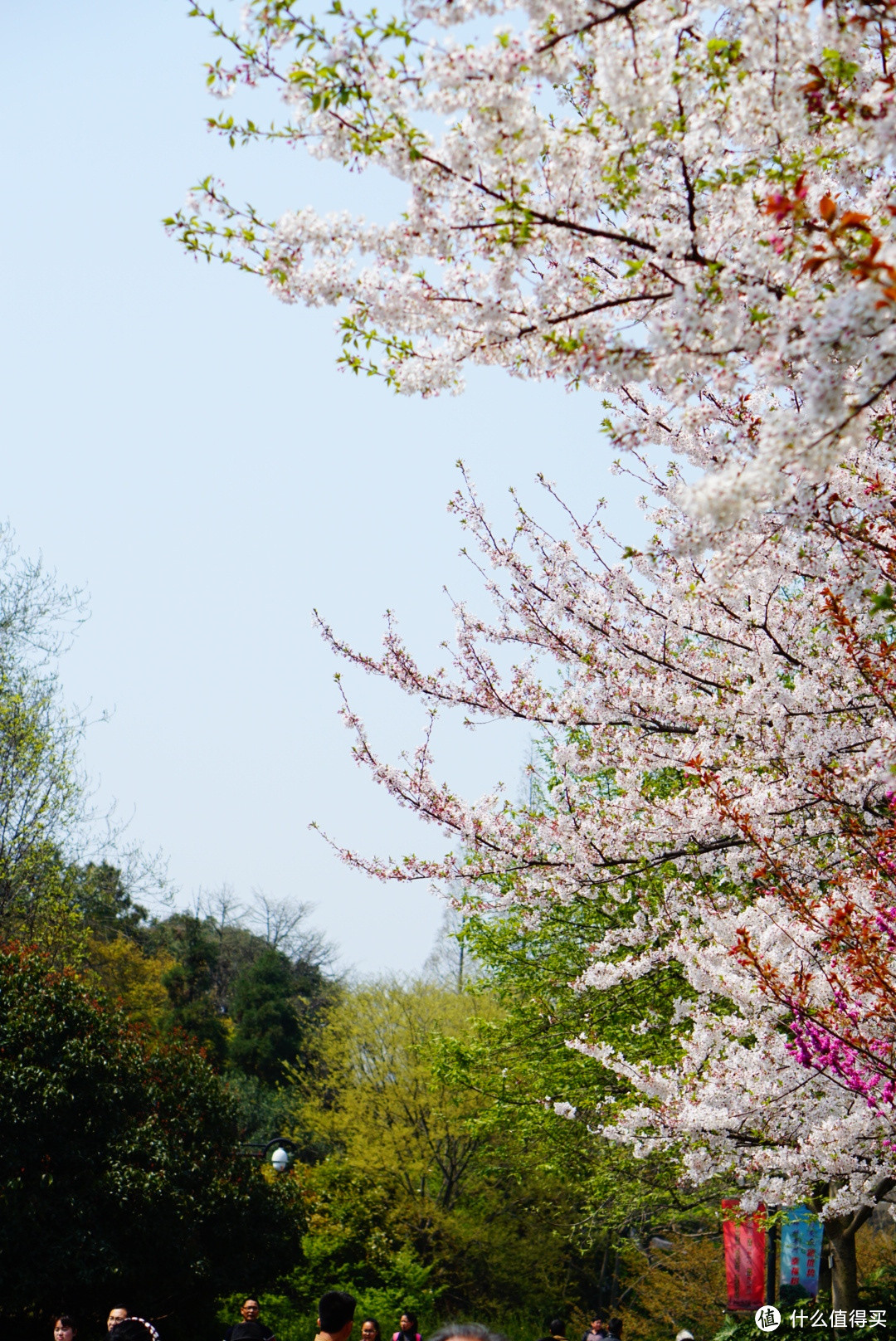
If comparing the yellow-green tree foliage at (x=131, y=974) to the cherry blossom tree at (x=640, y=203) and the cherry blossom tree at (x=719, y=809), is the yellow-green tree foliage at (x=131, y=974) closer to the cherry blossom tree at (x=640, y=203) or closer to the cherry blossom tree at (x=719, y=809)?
the cherry blossom tree at (x=719, y=809)

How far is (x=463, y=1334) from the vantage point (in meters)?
2.61

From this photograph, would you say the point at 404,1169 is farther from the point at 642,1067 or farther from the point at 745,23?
the point at 745,23

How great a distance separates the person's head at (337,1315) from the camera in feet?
14.2

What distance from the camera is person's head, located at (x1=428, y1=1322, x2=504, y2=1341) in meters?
2.59

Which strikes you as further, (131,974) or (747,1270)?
(131,974)

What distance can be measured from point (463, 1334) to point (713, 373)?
2.50 m

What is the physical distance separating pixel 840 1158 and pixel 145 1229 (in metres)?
8.58

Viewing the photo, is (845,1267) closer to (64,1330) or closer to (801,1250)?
(801,1250)

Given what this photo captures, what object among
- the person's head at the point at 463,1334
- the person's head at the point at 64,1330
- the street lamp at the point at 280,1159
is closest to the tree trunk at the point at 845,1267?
the street lamp at the point at 280,1159

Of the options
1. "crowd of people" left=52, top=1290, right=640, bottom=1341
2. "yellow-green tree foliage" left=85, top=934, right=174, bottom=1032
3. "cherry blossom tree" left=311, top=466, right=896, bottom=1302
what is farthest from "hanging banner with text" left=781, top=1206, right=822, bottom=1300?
"yellow-green tree foliage" left=85, top=934, right=174, bottom=1032

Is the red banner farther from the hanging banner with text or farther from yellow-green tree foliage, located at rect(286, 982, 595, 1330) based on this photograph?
yellow-green tree foliage, located at rect(286, 982, 595, 1330)

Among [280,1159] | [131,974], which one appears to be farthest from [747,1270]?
[131,974]

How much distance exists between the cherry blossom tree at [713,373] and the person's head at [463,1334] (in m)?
1.50

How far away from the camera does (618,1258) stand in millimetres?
20375
